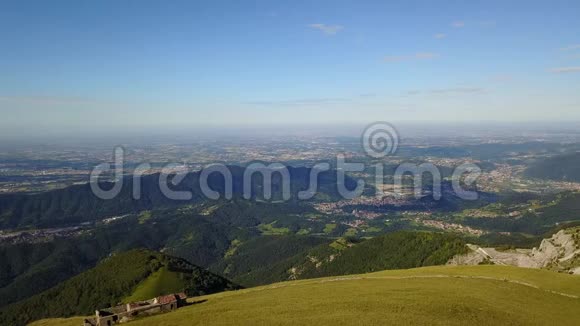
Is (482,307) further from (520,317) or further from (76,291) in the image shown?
(76,291)

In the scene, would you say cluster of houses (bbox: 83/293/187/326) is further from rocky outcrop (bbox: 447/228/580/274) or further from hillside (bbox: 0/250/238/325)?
hillside (bbox: 0/250/238/325)

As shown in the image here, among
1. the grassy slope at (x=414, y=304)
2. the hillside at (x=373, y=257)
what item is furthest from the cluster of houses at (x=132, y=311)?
the hillside at (x=373, y=257)

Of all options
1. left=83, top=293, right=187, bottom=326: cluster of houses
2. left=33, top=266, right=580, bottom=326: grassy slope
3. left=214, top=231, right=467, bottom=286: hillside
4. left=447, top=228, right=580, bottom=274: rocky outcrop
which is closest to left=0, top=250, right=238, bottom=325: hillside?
left=214, top=231, right=467, bottom=286: hillside

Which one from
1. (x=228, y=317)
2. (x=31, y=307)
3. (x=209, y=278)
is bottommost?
(x=31, y=307)

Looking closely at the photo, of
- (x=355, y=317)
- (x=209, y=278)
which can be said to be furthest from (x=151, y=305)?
(x=209, y=278)

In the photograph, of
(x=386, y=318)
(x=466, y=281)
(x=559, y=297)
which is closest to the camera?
(x=386, y=318)

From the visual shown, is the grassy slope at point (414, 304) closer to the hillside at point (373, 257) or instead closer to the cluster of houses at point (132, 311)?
the cluster of houses at point (132, 311)
